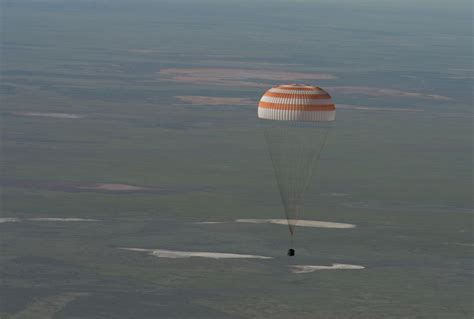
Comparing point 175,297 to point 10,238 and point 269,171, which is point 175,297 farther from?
point 269,171

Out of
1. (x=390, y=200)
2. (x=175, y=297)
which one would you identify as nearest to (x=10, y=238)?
(x=175, y=297)

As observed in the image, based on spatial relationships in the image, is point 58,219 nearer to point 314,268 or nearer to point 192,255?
point 192,255

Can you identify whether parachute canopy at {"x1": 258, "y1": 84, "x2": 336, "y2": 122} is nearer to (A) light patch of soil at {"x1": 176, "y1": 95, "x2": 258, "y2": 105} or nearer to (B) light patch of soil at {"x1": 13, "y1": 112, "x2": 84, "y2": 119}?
(B) light patch of soil at {"x1": 13, "y1": 112, "x2": 84, "y2": 119}

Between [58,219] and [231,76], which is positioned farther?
[231,76]

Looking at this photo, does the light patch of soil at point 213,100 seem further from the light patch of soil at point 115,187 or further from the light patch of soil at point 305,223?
the light patch of soil at point 305,223

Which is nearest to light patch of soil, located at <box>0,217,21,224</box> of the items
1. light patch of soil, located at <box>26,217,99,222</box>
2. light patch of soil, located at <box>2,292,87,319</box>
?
light patch of soil, located at <box>26,217,99,222</box>

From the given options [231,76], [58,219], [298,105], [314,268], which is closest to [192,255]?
[314,268]
